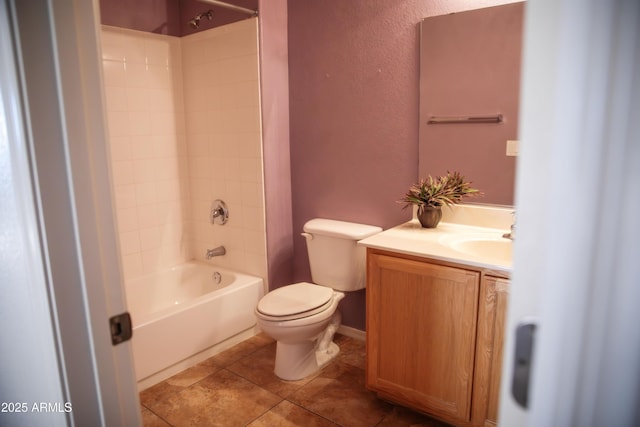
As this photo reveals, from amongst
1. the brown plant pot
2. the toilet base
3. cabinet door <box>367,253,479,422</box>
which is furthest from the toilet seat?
the brown plant pot

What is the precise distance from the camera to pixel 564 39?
431 mm

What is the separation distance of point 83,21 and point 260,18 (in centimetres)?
203

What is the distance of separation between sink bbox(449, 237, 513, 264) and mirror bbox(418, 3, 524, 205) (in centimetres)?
24

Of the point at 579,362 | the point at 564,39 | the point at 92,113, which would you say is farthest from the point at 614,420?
the point at 92,113

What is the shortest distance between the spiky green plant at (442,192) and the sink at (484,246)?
235 mm

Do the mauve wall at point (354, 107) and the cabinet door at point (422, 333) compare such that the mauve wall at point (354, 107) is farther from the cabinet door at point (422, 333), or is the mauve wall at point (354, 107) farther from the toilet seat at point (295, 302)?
the cabinet door at point (422, 333)

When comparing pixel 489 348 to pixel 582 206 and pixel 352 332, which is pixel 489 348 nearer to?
pixel 352 332

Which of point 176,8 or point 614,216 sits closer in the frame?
point 614,216

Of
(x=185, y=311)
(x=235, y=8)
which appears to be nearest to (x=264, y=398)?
(x=185, y=311)

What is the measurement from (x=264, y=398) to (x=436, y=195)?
4.52 ft

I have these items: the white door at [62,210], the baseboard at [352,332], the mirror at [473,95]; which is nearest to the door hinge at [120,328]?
the white door at [62,210]

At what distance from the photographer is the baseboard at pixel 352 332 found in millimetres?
2766

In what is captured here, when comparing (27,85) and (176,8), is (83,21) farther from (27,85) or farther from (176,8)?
(176,8)

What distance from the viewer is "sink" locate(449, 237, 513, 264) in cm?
191
